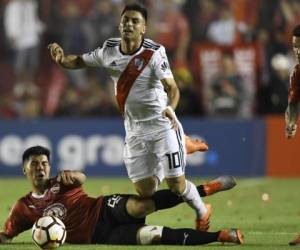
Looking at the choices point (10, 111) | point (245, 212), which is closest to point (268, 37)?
point (10, 111)

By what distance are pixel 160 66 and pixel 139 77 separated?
25 cm

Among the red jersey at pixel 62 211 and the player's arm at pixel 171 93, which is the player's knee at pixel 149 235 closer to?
the red jersey at pixel 62 211

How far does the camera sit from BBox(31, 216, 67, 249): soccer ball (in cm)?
867

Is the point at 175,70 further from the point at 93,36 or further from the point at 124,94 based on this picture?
the point at 124,94

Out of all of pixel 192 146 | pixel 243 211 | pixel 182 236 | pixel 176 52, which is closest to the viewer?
pixel 182 236

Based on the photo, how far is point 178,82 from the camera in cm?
1814

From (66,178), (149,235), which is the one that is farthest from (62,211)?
(149,235)

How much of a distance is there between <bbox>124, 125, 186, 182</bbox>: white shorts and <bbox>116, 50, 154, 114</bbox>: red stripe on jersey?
475 millimetres

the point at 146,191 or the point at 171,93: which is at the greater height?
the point at 171,93

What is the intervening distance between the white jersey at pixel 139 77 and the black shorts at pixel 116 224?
0.81m

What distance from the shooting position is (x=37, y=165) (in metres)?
9.28

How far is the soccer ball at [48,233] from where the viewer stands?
8.67 m

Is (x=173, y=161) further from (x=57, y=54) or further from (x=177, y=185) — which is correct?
(x=57, y=54)

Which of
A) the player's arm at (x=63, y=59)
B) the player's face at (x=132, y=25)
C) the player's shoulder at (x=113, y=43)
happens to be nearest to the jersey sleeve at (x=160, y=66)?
the player's face at (x=132, y=25)
